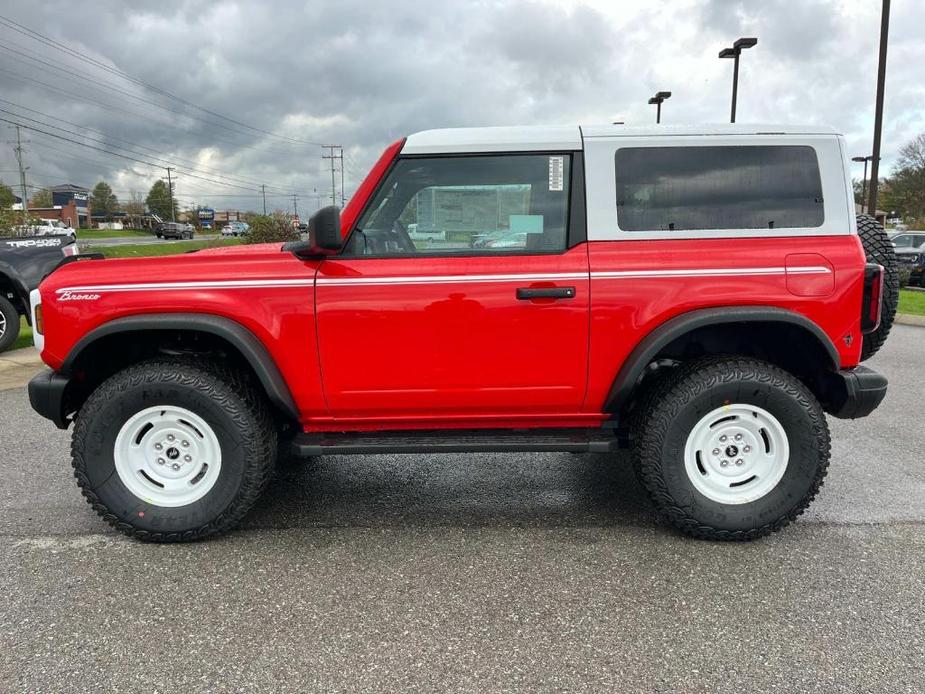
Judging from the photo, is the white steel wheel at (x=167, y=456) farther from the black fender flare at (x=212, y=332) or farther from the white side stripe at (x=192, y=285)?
the white side stripe at (x=192, y=285)

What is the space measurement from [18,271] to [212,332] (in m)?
6.38

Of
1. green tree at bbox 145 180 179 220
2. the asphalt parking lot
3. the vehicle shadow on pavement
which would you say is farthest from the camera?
green tree at bbox 145 180 179 220

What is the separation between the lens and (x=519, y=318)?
3.06 m

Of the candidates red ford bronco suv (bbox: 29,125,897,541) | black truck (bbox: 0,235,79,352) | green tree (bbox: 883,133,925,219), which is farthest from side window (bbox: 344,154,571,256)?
green tree (bbox: 883,133,925,219)

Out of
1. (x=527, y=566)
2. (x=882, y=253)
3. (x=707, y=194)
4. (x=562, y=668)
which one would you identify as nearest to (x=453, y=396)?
(x=527, y=566)

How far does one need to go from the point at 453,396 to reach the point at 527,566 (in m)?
0.83

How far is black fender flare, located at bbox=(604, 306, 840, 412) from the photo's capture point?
9.89 feet

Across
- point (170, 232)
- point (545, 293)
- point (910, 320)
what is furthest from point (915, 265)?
point (170, 232)

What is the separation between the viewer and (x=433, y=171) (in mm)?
3203

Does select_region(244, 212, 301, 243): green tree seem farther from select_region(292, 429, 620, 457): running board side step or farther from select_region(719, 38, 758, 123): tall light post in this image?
select_region(292, 429, 620, 457): running board side step

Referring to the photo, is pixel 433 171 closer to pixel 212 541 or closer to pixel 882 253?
pixel 212 541

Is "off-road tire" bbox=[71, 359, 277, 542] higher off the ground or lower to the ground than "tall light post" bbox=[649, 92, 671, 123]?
lower

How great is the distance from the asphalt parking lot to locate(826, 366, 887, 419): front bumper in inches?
24.1

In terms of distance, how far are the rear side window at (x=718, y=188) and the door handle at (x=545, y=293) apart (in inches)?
16.7
